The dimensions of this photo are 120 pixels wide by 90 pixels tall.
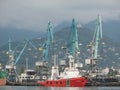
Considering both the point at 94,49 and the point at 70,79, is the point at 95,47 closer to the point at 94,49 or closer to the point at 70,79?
the point at 94,49

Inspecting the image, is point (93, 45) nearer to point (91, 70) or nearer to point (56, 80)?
point (91, 70)

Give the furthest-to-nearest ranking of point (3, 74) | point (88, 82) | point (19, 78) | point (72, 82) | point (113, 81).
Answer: point (19, 78)
point (3, 74)
point (113, 81)
point (88, 82)
point (72, 82)

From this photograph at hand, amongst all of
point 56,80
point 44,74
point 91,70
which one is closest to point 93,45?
point 91,70

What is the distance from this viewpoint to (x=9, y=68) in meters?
193

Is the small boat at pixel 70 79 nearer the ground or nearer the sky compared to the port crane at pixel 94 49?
nearer the ground

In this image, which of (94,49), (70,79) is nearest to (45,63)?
(94,49)

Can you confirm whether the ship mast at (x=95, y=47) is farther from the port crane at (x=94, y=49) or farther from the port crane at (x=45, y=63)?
the port crane at (x=45, y=63)

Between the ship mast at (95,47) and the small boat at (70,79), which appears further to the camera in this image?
the ship mast at (95,47)

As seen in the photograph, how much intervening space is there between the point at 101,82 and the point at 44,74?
24.6m

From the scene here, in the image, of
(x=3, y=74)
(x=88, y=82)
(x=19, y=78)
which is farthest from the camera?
(x=19, y=78)

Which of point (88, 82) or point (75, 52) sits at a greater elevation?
point (75, 52)

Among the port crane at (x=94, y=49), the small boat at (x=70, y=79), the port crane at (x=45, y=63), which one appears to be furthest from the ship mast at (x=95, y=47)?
the small boat at (x=70, y=79)

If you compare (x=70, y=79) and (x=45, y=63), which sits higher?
(x=45, y=63)

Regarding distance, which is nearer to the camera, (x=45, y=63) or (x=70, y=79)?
(x=70, y=79)
